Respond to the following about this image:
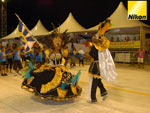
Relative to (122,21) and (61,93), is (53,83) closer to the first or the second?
(61,93)

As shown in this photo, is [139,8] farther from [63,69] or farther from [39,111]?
[39,111]

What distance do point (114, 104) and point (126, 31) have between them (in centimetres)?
1582

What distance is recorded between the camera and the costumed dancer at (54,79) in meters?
4.75

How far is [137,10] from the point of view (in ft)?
48.3

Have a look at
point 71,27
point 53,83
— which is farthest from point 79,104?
point 71,27

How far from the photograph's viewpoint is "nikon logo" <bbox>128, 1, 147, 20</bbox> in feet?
47.7

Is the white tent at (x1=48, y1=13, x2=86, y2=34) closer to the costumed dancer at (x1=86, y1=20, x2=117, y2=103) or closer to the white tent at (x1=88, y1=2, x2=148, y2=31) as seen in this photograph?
the white tent at (x1=88, y1=2, x2=148, y2=31)

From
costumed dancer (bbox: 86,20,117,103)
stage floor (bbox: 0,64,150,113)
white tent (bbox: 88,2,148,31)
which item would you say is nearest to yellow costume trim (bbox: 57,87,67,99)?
→ stage floor (bbox: 0,64,150,113)

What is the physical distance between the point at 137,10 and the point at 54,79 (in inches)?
482

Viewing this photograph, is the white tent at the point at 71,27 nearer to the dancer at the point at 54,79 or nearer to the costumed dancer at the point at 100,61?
the dancer at the point at 54,79

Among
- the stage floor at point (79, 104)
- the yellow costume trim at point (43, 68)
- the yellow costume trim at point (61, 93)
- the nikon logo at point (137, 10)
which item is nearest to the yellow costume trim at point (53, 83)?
the yellow costume trim at point (61, 93)

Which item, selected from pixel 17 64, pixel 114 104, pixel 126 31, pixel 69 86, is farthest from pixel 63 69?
pixel 126 31

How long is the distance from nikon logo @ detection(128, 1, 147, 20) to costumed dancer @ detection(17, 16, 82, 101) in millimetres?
11119

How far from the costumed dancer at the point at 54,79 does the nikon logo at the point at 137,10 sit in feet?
36.5
